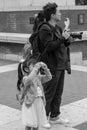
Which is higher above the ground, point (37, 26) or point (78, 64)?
point (37, 26)

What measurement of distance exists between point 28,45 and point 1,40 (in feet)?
25.8

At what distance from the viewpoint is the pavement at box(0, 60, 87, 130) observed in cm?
512

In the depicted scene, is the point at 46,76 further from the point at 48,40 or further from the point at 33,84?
the point at 48,40

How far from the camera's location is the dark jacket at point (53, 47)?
15.2 feet

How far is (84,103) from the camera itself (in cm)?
629

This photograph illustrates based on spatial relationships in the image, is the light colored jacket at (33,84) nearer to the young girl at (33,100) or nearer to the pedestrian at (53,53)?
the young girl at (33,100)

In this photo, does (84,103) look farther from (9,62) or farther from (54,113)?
(9,62)

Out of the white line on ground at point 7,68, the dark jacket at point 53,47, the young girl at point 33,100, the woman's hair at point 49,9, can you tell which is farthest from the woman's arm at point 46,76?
the white line on ground at point 7,68

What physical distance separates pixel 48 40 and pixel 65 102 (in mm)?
2102

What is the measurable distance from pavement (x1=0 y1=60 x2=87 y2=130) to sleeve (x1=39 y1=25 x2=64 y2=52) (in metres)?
1.20

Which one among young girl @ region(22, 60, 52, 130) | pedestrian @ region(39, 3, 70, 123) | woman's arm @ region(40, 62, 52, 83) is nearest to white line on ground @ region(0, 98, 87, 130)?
pedestrian @ region(39, 3, 70, 123)

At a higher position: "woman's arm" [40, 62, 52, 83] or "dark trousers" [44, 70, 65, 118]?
"woman's arm" [40, 62, 52, 83]

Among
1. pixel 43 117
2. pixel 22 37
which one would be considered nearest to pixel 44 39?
pixel 43 117

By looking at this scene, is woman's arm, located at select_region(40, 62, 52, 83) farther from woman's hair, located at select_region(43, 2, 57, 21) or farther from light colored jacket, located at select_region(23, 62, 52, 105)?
woman's hair, located at select_region(43, 2, 57, 21)
